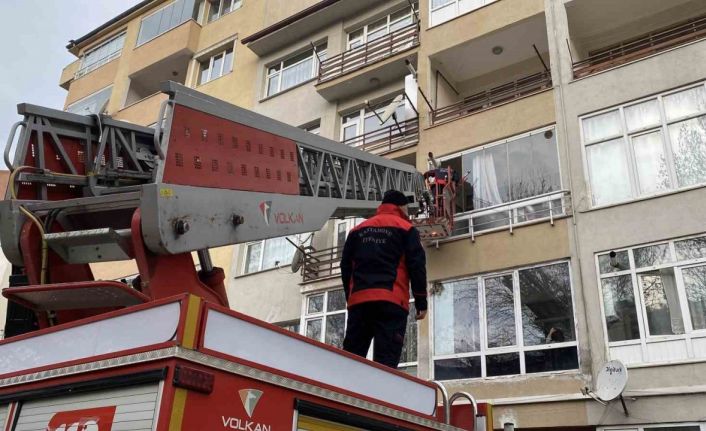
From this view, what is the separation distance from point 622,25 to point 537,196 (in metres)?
5.40

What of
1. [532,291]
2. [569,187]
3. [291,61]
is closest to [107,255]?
[532,291]

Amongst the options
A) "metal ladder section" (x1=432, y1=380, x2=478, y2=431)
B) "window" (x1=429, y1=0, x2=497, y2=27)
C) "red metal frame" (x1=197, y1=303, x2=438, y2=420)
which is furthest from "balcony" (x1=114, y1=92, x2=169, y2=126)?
"red metal frame" (x1=197, y1=303, x2=438, y2=420)

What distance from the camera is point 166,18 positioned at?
26.4 metres

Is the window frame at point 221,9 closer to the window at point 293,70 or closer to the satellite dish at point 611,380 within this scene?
the window at point 293,70

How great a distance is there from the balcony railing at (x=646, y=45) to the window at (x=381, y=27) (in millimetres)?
5893

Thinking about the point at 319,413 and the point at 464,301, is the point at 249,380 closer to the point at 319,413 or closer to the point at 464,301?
the point at 319,413

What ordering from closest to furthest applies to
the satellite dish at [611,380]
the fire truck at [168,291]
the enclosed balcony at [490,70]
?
the fire truck at [168,291] < the satellite dish at [611,380] < the enclosed balcony at [490,70]

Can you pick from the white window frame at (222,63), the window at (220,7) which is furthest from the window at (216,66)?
the window at (220,7)

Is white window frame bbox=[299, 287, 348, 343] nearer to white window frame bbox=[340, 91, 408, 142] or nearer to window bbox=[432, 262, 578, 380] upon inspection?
window bbox=[432, 262, 578, 380]

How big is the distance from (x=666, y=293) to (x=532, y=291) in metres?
→ 2.37

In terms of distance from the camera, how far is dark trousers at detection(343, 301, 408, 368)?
19.1ft

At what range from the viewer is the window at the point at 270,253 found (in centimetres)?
1694

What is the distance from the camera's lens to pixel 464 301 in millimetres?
12984

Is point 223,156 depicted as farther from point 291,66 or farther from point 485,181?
point 291,66
